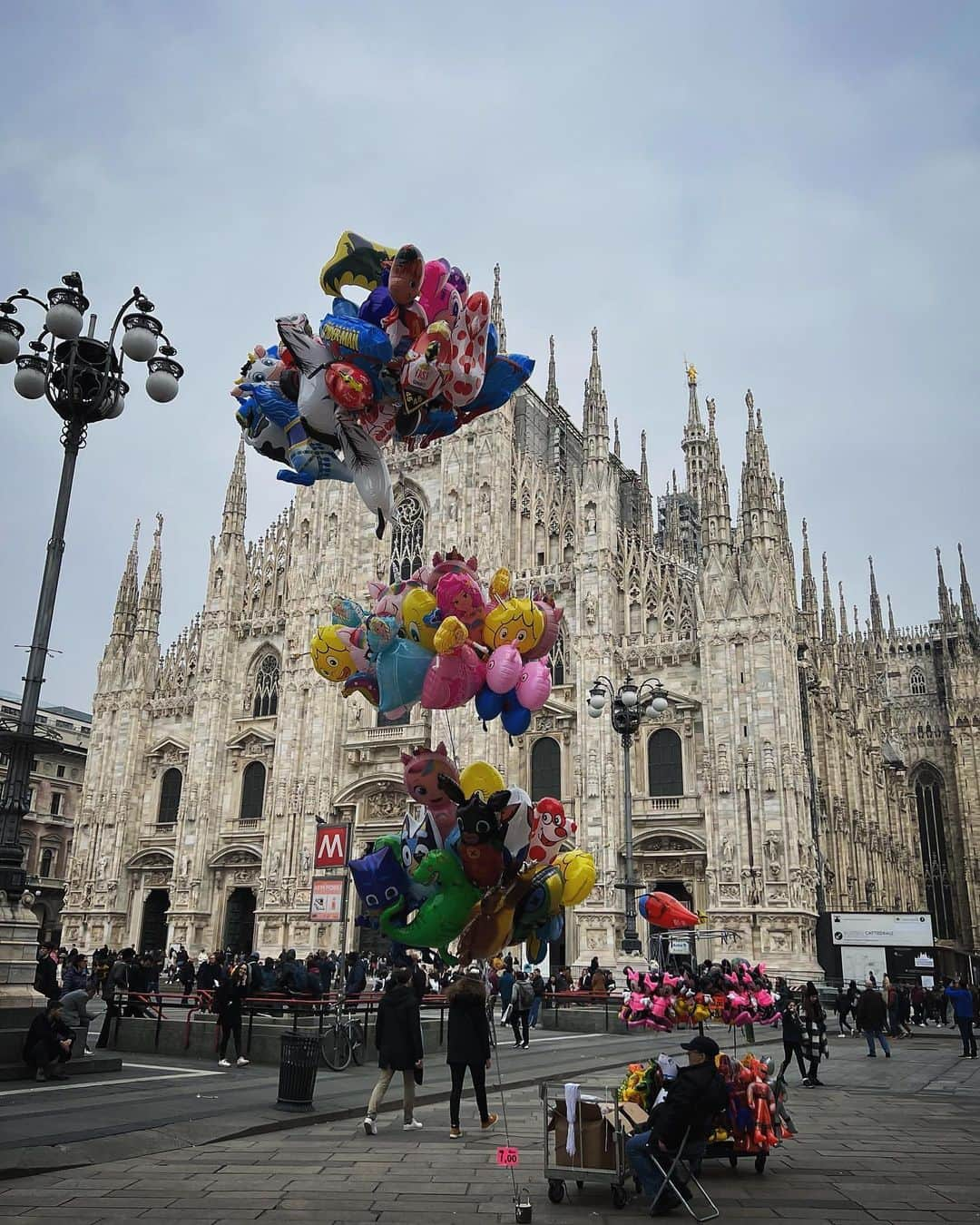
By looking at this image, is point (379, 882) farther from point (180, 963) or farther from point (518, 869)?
point (180, 963)

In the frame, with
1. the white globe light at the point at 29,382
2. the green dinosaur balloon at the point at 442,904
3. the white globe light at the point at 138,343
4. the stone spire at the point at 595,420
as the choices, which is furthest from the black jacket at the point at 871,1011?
the stone spire at the point at 595,420

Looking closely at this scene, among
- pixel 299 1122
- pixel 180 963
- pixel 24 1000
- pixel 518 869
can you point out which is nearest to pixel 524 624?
pixel 518 869

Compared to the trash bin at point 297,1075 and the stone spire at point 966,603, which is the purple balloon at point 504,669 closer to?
the trash bin at point 297,1075

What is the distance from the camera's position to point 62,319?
496 inches

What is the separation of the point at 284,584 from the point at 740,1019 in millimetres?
34810

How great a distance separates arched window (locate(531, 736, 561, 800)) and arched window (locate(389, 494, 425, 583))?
8853mm

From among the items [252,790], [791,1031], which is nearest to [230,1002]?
[791,1031]

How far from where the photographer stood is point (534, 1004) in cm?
2161

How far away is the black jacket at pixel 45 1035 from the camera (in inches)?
475

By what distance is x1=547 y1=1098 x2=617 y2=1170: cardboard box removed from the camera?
7.16 meters

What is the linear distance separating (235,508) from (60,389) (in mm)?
30123

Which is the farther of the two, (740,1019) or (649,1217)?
(740,1019)

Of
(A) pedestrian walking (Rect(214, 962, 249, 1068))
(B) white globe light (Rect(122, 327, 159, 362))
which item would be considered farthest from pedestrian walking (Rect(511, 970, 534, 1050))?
(B) white globe light (Rect(122, 327, 159, 362))

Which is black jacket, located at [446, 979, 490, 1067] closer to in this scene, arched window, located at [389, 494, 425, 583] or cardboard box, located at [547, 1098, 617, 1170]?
cardboard box, located at [547, 1098, 617, 1170]
